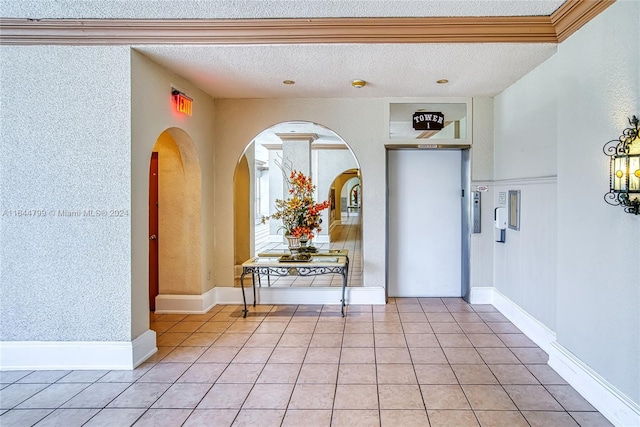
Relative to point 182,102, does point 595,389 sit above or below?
below

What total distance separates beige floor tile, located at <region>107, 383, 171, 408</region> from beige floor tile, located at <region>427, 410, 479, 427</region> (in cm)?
195

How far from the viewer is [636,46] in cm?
228

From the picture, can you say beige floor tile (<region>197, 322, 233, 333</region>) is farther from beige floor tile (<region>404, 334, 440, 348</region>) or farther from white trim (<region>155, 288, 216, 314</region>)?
beige floor tile (<region>404, 334, 440, 348</region>)

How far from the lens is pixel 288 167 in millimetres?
9000

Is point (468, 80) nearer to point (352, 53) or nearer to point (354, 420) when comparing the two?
point (352, 53)

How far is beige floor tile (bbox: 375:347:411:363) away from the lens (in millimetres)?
3373

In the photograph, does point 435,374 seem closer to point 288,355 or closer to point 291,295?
point 288,355

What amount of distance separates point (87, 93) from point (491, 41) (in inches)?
135

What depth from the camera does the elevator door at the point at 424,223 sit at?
5348 millimetres

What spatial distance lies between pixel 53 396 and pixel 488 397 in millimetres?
3171

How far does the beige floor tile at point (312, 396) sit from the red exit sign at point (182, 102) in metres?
2.98

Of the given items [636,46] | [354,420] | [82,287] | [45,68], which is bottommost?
[354,420]

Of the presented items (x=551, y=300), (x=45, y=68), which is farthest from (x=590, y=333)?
(x=45, y=68)

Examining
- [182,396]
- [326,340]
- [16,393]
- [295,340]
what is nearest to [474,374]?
[326,340]
